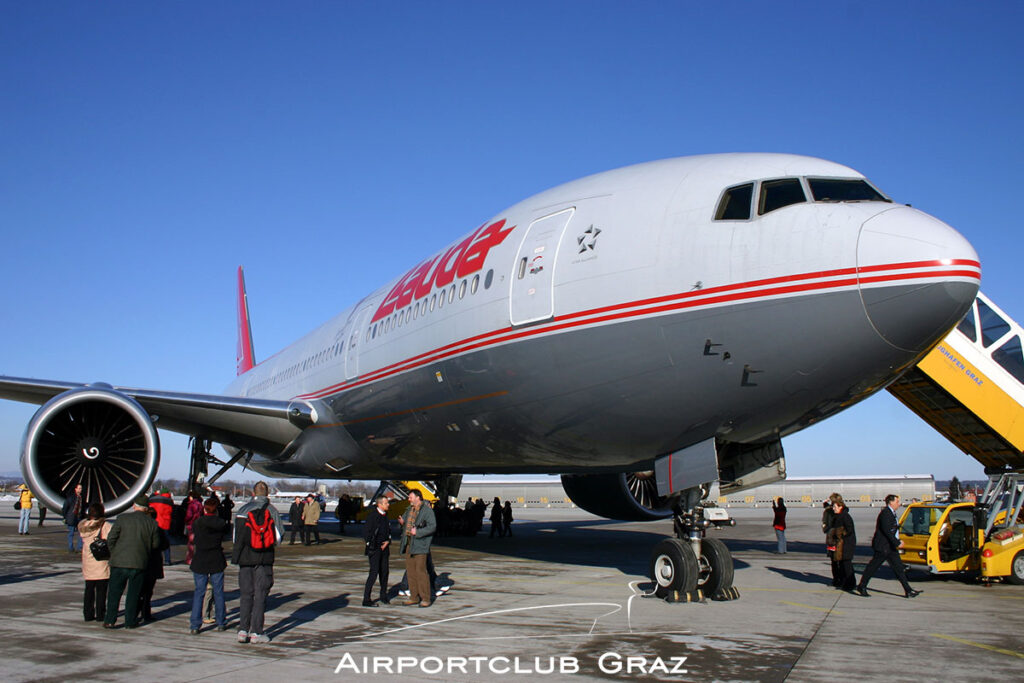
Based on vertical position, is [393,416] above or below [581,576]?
above

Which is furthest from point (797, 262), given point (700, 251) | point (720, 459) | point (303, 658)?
point (303, 658)

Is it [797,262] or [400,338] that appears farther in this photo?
[400,338]

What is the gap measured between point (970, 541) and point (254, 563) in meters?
10.4

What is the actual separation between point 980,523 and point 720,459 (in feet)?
16.3

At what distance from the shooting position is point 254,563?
7.16 meters

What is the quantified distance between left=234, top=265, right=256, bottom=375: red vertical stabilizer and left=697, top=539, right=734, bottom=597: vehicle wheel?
23816 millimetres

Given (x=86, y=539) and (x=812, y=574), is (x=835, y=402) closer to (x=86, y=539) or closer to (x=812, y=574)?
(x=812, y=574)

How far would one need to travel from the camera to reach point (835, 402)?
27.5 ft

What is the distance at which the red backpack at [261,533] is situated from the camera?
7.19 meters

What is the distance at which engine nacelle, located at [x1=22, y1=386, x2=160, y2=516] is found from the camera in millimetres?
11938

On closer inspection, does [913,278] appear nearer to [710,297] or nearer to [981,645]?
[710,297]

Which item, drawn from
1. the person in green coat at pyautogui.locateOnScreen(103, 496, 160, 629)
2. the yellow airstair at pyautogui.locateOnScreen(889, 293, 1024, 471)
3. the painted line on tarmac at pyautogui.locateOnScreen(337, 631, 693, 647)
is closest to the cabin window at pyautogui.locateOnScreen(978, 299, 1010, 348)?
the yellow airstair at pyautogui.locateOnScreen(889, 293, 1024, 471)

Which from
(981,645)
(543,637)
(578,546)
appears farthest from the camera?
(578,546)

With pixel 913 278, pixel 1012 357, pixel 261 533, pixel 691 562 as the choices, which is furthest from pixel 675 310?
pixel 1012 357
